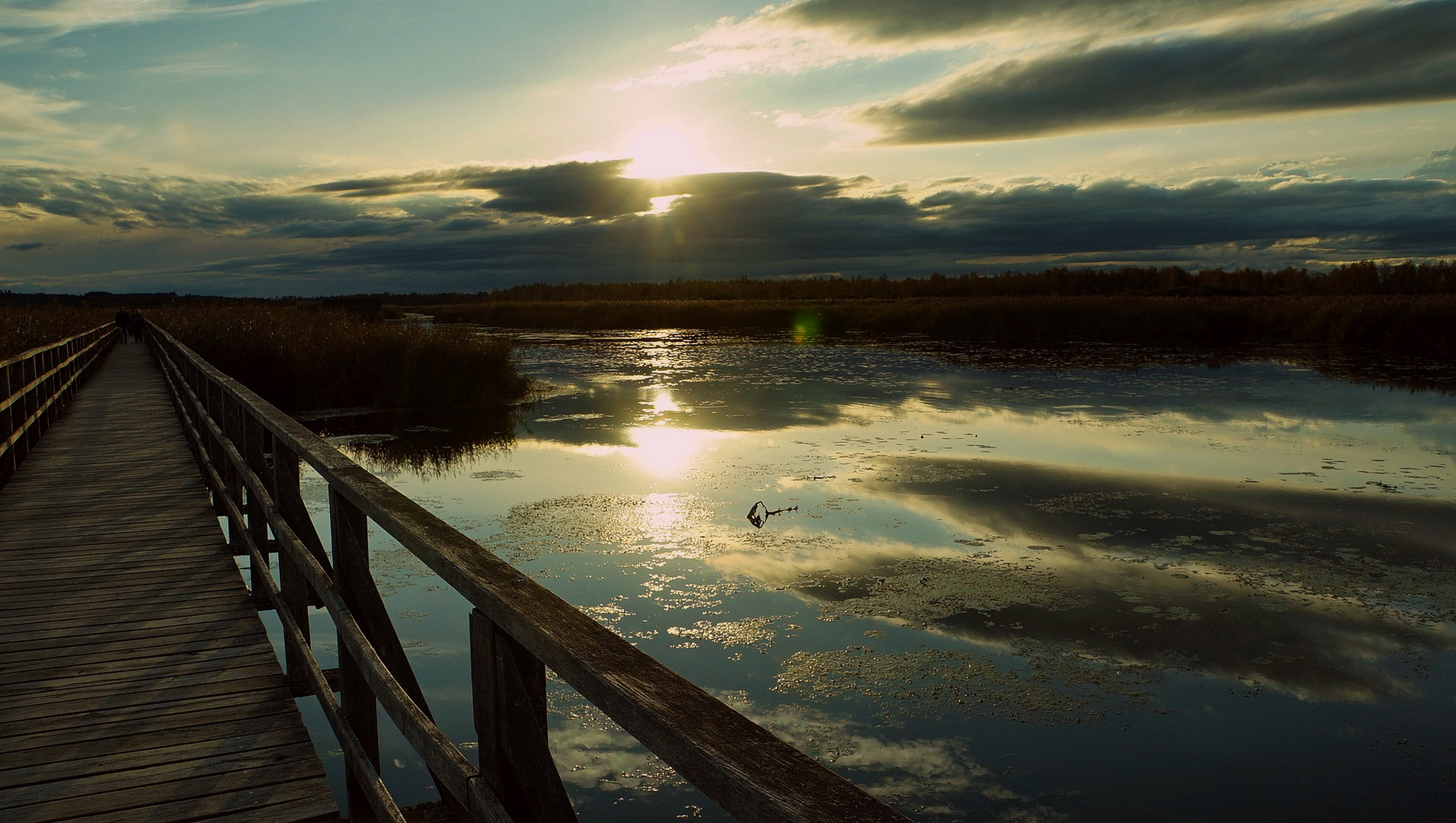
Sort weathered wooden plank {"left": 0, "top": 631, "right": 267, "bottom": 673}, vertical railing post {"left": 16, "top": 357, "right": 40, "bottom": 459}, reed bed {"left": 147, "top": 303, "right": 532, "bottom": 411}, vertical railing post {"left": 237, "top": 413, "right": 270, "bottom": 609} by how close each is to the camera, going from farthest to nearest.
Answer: reed bed {"left": 147, "top": 303, "right": 532, "bottom": 411} < vertical railing post {"left": 16, "top": 357, "right": 40, "bottom": 459} < vertical railing post {"left": 237, "top": 413, "right": 270, "bottom": 609} < weathered wooden plank {"left": 0, "top": 631, "right": 267, "bottom": 673}

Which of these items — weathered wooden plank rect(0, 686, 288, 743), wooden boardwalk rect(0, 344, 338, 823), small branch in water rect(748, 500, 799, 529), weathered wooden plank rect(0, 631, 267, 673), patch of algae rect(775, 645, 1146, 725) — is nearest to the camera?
wooden boardwalk rect(0, 344, 338, 823)

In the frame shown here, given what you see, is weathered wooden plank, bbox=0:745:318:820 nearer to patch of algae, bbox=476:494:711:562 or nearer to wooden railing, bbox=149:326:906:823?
wooden railing, bbox=149:326:906:823

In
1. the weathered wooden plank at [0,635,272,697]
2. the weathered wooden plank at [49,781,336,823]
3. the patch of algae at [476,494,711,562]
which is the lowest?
the patch of algae at [476,494,711,562]

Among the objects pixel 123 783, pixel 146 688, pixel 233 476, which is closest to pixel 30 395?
pixel 233 476

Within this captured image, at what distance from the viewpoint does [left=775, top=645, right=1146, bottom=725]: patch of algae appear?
19.2ft

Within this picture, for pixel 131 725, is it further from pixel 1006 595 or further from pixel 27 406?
pixel 27 406

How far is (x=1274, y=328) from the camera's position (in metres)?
37.1

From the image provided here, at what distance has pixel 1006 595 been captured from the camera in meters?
7.86

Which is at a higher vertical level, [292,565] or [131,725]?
[292,565]

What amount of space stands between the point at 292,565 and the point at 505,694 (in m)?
2.88

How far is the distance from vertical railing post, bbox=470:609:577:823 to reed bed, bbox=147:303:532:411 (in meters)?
19.7

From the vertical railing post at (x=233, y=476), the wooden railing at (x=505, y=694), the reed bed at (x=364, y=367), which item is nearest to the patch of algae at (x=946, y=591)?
the vertical railing post at (x=233, y=476)

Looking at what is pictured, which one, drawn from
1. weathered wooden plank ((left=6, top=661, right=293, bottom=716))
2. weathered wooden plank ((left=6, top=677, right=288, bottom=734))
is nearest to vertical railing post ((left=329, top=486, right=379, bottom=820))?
weathered wooden plank ((left=6, top=677, right=288, bottom=734))

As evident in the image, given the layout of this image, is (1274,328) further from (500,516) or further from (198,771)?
(198,771)
